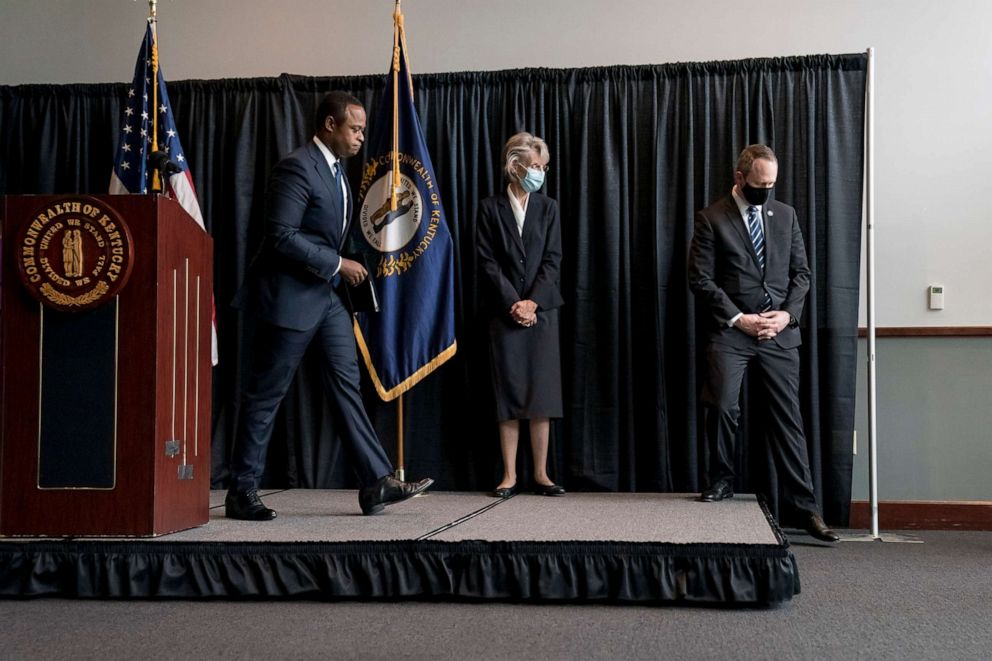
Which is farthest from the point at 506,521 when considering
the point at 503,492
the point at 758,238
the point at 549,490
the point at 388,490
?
the point at 758,238

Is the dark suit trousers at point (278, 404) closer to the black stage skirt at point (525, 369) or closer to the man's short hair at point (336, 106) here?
the man's short hair at point (336, 106)

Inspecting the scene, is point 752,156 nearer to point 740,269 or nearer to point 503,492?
point 740,269

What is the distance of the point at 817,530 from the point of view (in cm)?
425

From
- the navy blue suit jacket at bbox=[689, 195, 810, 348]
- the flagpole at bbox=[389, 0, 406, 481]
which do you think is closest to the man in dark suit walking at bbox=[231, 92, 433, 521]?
the flagpole at bbox=[389, 0, 406, 481]

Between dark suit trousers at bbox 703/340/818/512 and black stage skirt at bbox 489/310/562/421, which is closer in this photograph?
dark suit trousers at bbox 703/340/818/512

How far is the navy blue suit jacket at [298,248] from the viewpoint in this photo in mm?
3590

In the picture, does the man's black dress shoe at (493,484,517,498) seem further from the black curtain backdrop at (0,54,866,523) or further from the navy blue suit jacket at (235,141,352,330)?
the navy blue suit jacket at (235,141,352,330)

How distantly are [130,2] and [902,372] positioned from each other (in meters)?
4.41

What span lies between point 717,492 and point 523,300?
3.91 ft

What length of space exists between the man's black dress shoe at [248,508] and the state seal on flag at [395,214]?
5.68 ft

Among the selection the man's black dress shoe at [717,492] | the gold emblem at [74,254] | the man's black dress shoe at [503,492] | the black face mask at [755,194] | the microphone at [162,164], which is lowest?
the man's black dress shoe at [503,492]

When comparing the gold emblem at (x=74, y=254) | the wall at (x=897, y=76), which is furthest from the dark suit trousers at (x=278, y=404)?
the wall at (x=897, y=76)

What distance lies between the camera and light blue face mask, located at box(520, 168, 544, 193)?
15.6 feet

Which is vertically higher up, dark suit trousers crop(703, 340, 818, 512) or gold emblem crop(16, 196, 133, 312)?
gold emblem crop(16, 196, 133, 312)
